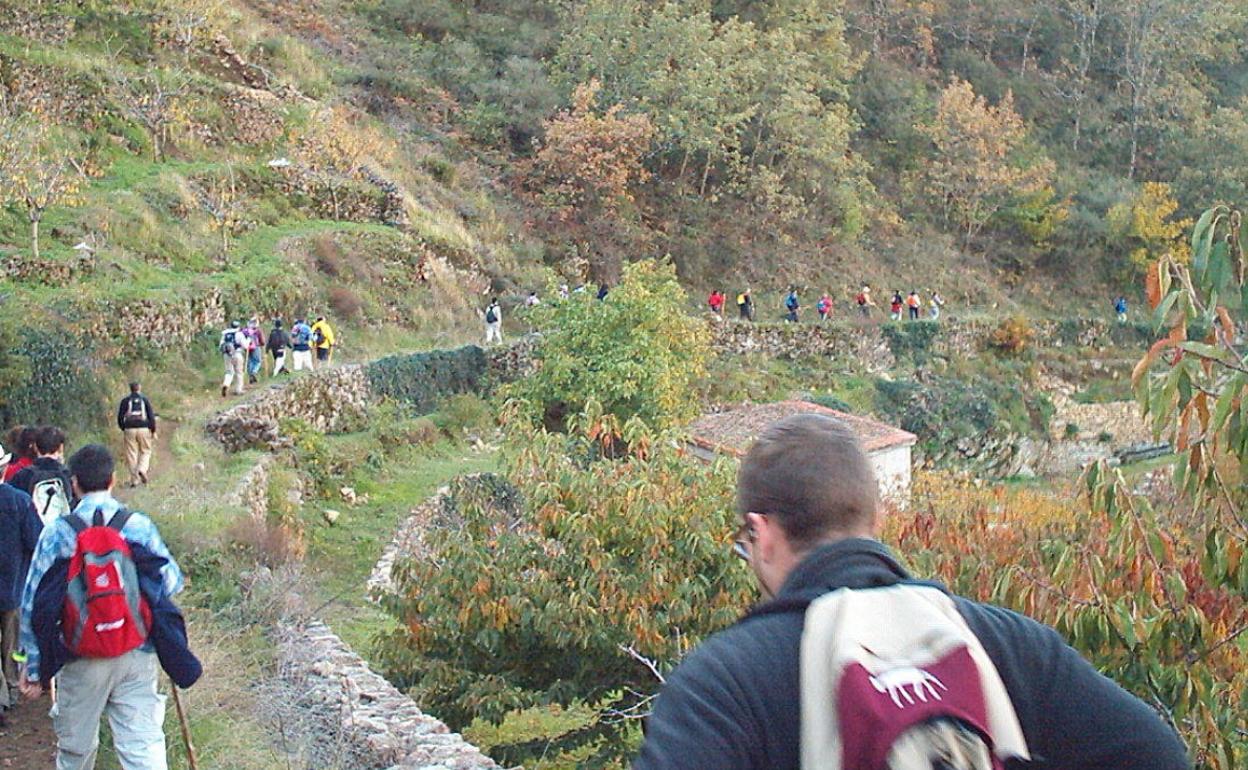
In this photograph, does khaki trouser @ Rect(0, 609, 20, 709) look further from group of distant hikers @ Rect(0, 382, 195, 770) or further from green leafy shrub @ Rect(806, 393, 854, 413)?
green leafy shrub @ Rect(806, 393, 854, 413)

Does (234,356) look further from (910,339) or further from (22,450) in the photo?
(910,339)

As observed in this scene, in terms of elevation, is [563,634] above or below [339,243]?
above

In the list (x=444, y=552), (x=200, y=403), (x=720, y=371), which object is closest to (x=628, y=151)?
(x=720, y=371)

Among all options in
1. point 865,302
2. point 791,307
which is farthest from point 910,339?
point 791,307

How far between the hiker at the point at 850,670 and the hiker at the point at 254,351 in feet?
64.5

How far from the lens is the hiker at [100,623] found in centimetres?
490

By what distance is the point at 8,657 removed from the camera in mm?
7012

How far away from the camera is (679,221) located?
41625 mm

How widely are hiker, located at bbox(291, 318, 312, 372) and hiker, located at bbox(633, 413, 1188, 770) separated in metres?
20.2

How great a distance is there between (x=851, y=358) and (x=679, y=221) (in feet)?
26.3

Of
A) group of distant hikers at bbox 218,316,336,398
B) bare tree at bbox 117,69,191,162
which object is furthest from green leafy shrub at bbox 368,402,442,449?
bare tree at bbox 117,69,191,162

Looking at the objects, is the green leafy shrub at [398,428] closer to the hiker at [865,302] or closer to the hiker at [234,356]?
the hiker at [234,356]

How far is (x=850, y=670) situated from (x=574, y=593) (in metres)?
6.74

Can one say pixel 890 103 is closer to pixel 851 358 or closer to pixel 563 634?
pixel 851 358
